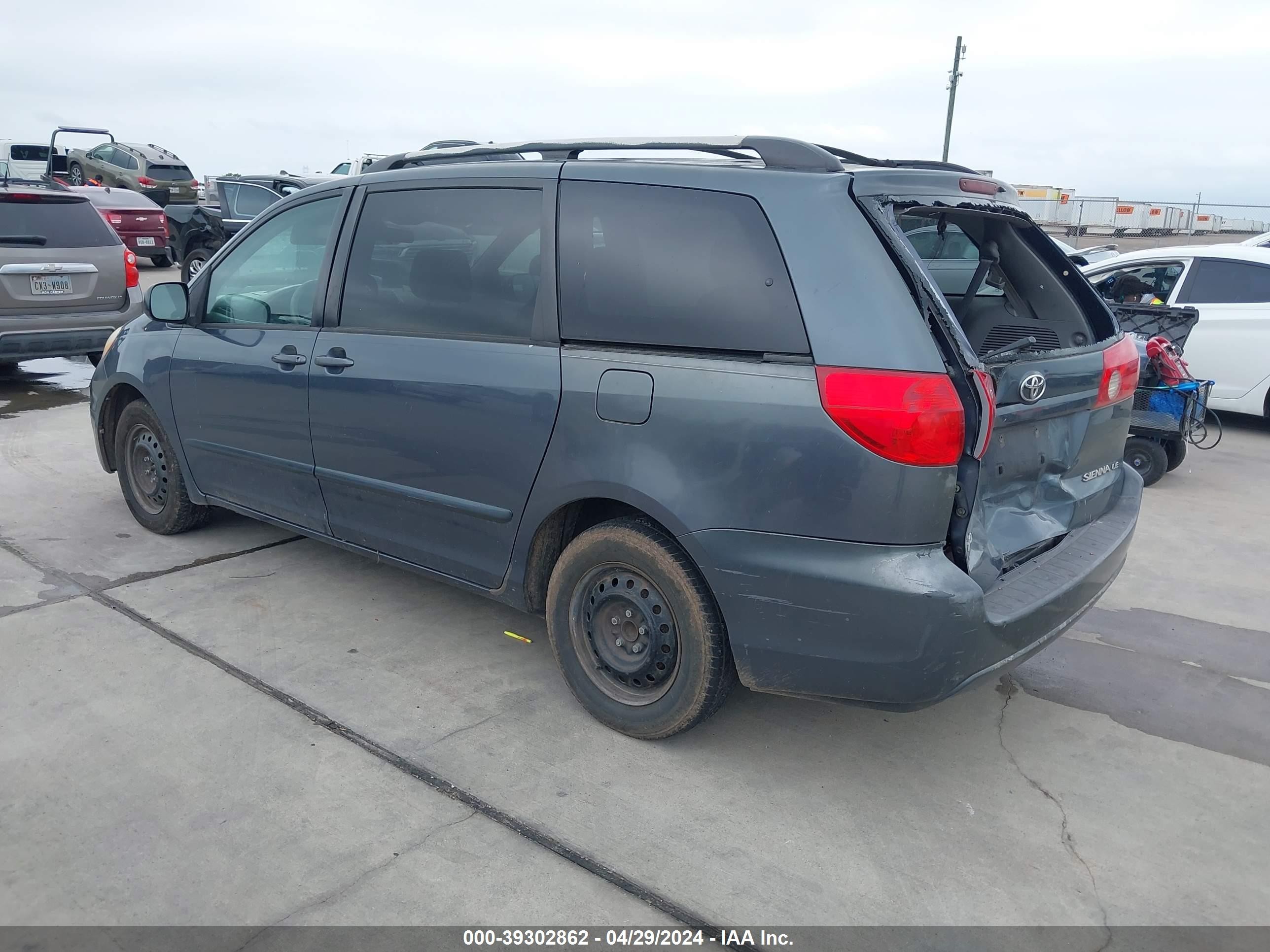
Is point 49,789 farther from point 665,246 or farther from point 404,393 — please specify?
point 665,246

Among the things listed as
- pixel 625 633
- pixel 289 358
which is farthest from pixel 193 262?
pixel 625 633

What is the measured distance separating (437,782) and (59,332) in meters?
6.98

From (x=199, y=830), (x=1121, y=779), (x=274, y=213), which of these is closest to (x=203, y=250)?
(x=274, y=213)

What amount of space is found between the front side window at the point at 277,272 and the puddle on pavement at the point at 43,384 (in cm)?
455

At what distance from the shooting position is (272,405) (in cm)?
425

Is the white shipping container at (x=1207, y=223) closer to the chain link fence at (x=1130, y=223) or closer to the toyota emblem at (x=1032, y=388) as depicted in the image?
the chain link fence at (x=1130, y=223)

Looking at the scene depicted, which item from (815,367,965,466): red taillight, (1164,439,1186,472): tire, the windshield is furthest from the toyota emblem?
the windshield

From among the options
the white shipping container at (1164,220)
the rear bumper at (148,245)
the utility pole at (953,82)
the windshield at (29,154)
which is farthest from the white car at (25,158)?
the white shipping container at (1164,220)

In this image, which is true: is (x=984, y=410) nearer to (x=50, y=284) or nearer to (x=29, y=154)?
(x=50, y=284)

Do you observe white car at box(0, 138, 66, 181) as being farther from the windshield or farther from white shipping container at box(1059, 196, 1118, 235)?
white shipping container at box(1059, 196, 1118, 235)

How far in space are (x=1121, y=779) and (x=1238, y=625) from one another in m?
1.78

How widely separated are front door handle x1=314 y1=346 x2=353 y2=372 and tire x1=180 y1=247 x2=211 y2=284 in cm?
1276

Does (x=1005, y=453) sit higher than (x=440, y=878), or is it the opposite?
(x=1005, y=453)

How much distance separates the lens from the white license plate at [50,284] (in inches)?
318
